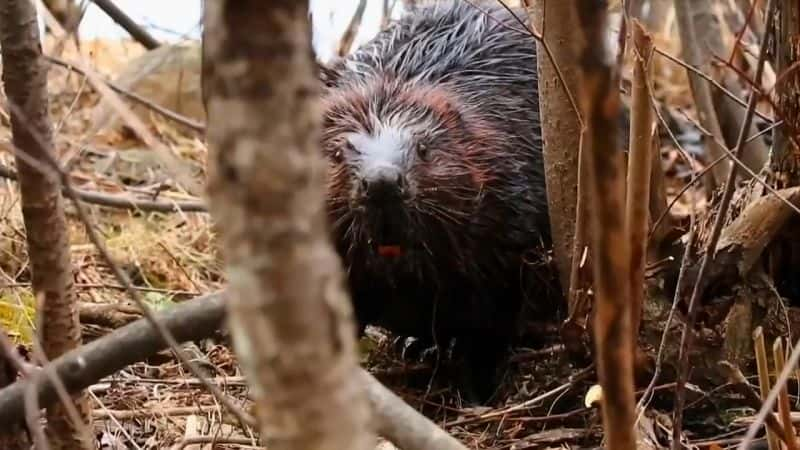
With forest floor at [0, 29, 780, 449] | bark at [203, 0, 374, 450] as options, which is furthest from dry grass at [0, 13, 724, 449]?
bark at [203, 0, 374, 450]

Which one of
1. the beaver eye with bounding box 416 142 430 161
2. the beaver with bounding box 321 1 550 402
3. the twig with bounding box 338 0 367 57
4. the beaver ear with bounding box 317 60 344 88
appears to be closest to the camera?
the beaver with bounding box 321 1 550 402

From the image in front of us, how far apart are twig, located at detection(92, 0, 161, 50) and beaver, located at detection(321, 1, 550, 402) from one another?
0.93 m

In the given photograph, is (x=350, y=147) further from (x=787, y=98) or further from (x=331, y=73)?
(x=787, y=98)

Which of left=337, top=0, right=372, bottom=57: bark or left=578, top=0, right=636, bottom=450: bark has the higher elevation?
left=337, top=0, right=372, bottom=57: bark

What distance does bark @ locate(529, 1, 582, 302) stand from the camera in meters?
2.43

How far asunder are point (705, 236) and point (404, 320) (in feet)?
2.62

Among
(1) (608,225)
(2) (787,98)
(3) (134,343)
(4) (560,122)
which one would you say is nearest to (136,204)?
(4) (560,122)

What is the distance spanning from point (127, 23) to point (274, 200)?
3546mm

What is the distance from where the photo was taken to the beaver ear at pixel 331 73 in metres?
3.32

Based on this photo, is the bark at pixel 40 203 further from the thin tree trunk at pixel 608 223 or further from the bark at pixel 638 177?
the thin tree trunk at pixel 608 223

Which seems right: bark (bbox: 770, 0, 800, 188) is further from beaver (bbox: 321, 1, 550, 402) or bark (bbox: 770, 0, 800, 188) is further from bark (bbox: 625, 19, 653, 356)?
bark (bbox: 625, 19, 653, 356)

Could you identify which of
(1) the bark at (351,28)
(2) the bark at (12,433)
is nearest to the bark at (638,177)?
(2) the bark at (12,433)

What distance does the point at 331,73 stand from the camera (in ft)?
11.0

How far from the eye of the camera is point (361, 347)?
11.2ft
